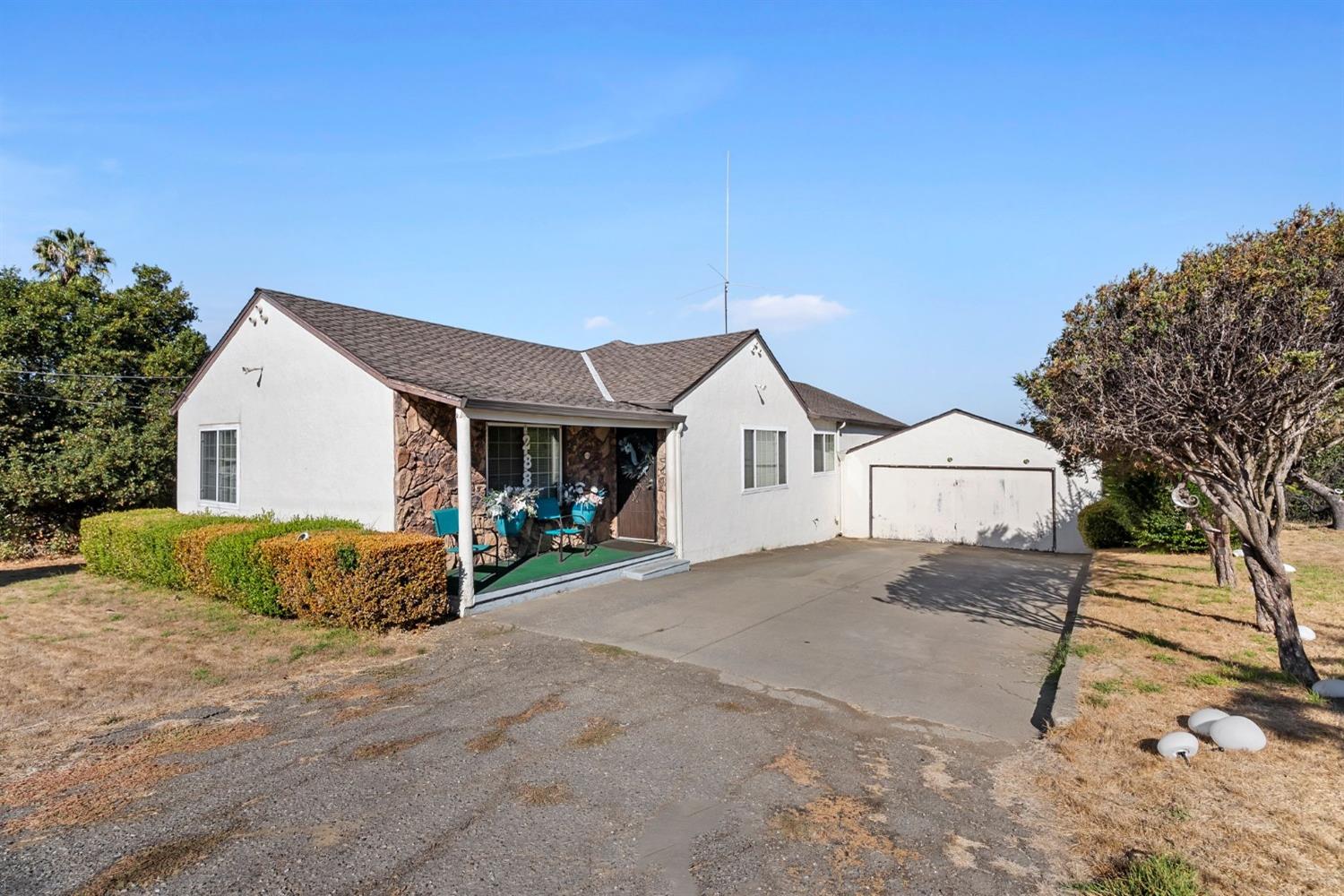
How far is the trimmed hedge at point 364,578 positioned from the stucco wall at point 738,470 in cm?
542

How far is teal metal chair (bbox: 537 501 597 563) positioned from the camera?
10.8 meters

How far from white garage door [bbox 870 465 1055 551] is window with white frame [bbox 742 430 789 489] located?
4020 millimetres

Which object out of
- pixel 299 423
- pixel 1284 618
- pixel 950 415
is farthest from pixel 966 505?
pixel 299 423

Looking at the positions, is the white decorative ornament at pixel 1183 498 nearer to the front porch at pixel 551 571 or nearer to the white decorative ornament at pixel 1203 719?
the white decorative ornament at pixel 1203 719

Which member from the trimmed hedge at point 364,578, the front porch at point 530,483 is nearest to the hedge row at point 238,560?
the trimmed hedge at point 364,578

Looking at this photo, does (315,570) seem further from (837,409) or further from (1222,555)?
(837,409)

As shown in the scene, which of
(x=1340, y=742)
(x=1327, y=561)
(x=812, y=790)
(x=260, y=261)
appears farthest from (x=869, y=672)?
(x=260, y=261)

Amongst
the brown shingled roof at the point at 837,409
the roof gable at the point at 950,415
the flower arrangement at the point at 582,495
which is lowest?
the flower arrangement at the point at 582,495

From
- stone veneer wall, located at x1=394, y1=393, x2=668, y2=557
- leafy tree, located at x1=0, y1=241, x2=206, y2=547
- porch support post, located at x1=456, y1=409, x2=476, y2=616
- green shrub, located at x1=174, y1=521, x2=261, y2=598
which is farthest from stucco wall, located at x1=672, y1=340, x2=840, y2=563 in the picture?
leafy tree, located at x1=0, y1=241, x2=206, y2=547

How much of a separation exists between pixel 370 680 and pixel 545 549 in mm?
5640

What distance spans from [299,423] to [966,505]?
1513 centimetres

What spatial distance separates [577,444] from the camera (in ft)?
39.5

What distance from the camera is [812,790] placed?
3.79 m

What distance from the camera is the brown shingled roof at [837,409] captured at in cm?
1894
